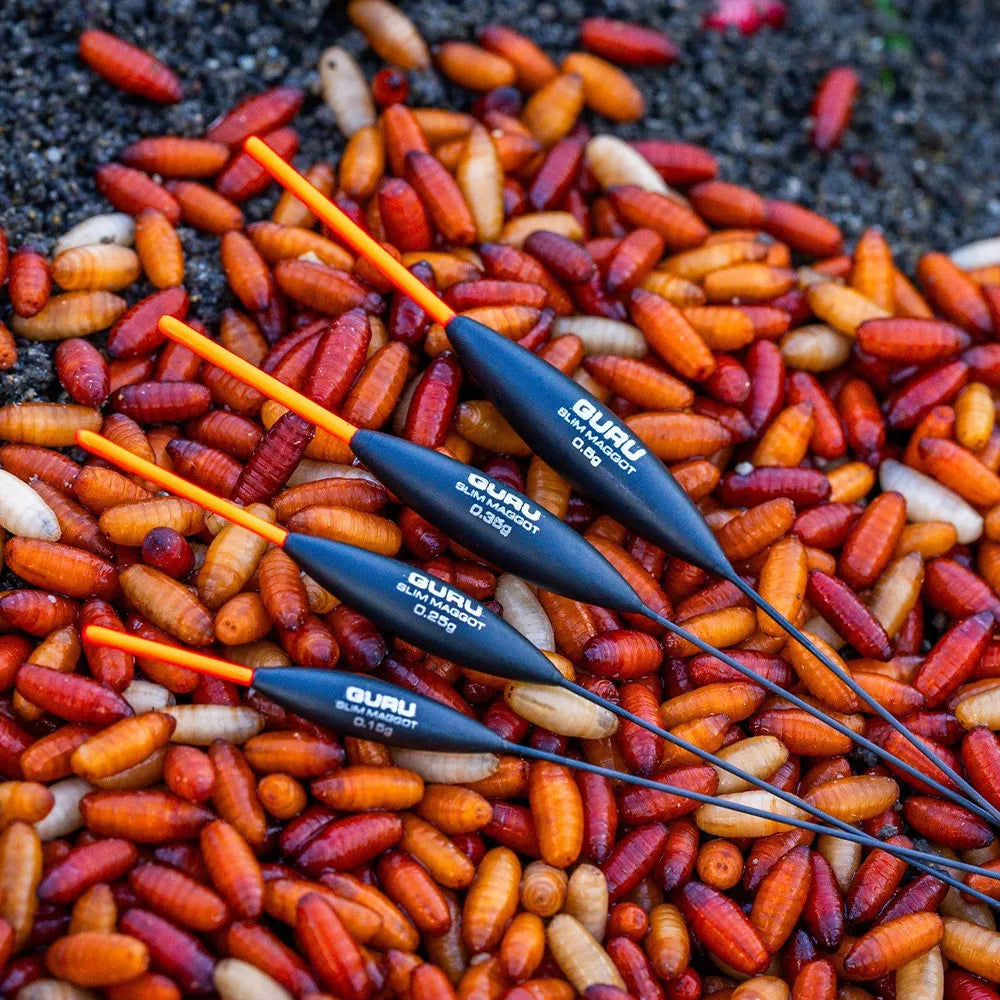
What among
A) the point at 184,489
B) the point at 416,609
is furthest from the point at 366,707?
the point at 184,489

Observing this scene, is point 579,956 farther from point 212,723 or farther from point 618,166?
point 618,166

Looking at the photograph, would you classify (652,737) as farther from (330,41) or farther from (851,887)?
(330,41)

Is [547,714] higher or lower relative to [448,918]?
higher

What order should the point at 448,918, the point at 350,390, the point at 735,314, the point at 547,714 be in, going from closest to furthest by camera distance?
1. the point at 448,918
2. the point at 547,714
3. the point at 350,390
4. the point at 735,314

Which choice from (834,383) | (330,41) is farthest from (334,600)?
(330,41)

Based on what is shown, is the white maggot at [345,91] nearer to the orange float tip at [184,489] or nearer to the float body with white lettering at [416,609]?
the orange float tip at [184,489]

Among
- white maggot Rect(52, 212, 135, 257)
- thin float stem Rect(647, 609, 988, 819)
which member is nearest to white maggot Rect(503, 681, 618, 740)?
thin float stem Rect(647, 609, 988, 819)

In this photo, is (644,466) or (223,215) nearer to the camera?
(644,466)
